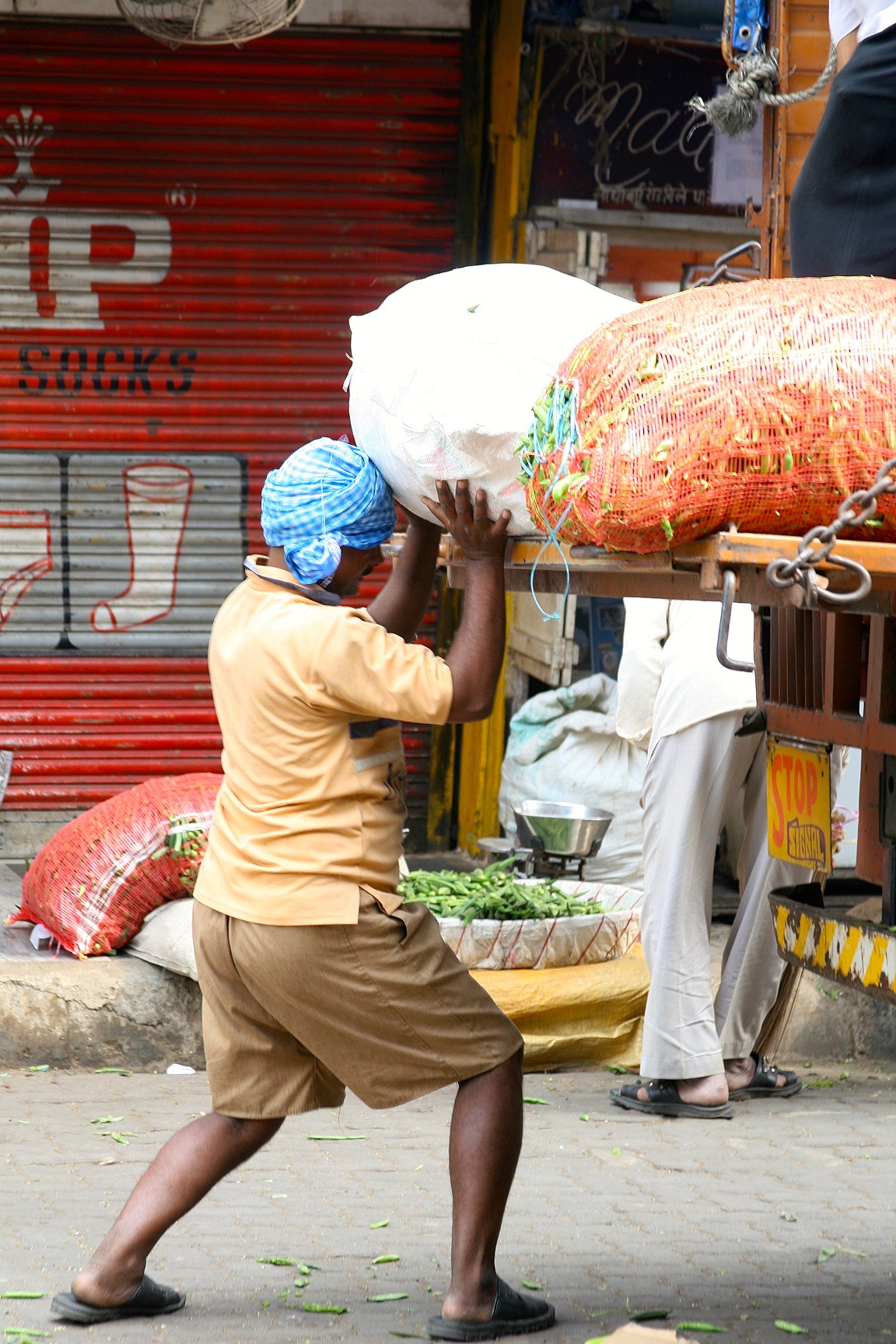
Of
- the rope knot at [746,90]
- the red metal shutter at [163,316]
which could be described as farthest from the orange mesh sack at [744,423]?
the red metal shutter at [163,316]

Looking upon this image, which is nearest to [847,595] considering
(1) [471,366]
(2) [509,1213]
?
(1) [471,366]

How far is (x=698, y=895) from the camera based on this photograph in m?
4.81

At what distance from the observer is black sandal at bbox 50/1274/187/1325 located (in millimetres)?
3016

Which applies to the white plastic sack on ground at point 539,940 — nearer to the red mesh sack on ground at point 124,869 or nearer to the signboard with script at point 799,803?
the red mesh sack on ground at point 124,869

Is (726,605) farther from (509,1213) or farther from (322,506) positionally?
(509,1213)

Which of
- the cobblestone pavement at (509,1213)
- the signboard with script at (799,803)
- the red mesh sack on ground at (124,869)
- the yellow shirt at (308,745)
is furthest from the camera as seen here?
the red mesh sack on ground at (124,869)

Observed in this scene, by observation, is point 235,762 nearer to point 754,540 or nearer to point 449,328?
point 449,328

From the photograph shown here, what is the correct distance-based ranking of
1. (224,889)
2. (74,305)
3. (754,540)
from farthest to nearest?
1. (74,305)
2. (224,889)
3. (754,540)

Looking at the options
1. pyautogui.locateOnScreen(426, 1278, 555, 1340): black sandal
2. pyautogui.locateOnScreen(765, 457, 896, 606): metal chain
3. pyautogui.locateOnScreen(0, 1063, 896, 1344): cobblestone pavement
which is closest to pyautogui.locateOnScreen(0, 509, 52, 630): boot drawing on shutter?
pyautogui.locateOnScreen(0, 1063, 896, 1344): cobblestone pavement

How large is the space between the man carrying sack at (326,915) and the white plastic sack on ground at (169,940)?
2.09 meters

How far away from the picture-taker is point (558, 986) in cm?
516

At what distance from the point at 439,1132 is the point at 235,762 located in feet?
6.81

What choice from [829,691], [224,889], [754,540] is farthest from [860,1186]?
[754,540]

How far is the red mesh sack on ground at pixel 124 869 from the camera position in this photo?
5.43 meters
